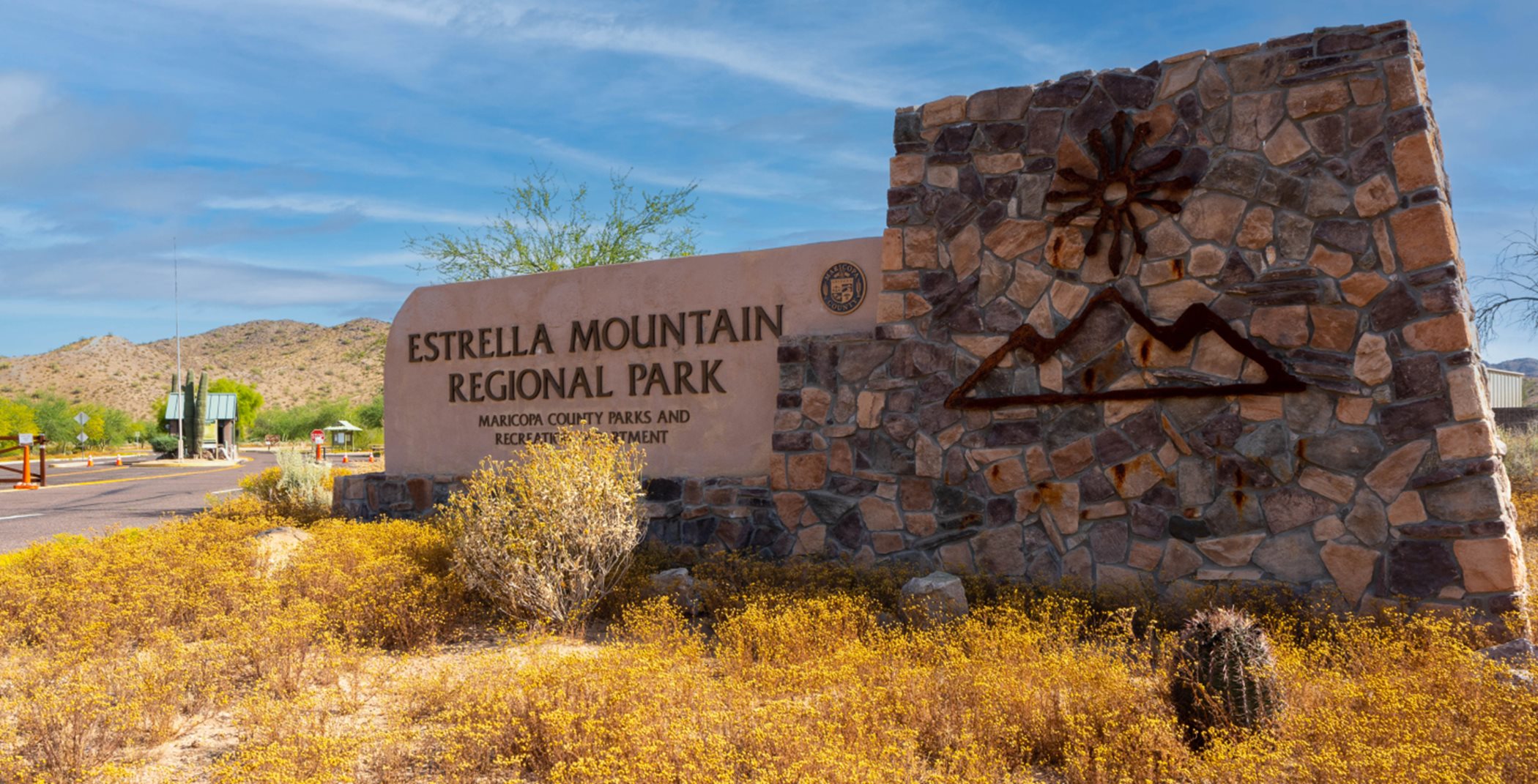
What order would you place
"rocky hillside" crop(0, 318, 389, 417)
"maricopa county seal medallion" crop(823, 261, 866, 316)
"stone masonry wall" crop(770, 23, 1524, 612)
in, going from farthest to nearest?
1. "rocky hillside" crop(0, 318, 389, 417)
2. "maricopa county seal medallion" crop(823, 261, 866, 316)
3. "stone masonry wall" crop(770, 23, 1524, 612)

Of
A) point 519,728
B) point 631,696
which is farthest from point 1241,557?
point 519,728

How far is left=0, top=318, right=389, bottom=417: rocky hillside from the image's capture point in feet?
253

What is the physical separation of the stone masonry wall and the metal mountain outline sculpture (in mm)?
50

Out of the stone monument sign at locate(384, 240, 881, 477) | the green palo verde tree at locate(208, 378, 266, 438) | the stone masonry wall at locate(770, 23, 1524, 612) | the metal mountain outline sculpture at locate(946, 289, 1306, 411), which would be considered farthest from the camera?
the green palo verde tree at locate(208, 378, 266, 438)

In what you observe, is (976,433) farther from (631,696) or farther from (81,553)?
(81,553)

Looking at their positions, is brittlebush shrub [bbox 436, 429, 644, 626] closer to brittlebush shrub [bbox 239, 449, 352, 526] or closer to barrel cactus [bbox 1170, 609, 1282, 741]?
barrel cactus [bbox 1170, 609, 1282, 741]

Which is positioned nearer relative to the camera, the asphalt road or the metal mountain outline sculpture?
the metal mountain outline sculpture

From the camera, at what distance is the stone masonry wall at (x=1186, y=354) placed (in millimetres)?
6965

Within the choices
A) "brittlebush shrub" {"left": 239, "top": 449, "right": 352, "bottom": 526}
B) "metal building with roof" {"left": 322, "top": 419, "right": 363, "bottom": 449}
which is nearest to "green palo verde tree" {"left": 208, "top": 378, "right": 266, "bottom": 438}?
"metal building with roof" {"left": 322, "top": 419, "right": 363, "bottom": 449}

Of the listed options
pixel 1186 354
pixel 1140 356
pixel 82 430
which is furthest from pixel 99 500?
pixel 82 430

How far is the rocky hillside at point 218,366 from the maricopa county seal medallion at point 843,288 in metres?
71.6

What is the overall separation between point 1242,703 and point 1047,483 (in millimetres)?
3522

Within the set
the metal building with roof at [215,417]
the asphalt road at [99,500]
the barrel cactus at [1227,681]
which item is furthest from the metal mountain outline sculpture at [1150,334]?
the metal building with roof at [215,417]

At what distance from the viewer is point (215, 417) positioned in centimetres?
4178
